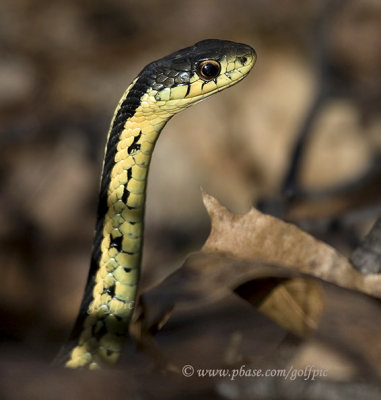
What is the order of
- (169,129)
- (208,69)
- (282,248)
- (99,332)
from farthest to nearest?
1. (169,129)
2. (208,69)
3. (99,332)
4. (282,248)

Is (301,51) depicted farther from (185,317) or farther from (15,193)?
(185,317)

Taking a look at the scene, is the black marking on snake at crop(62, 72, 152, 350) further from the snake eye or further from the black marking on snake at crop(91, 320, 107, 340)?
the snake eye

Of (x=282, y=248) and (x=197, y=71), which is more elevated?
(x=197, y=71)

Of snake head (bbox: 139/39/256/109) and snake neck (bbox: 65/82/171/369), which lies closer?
snake neck (bbox: 65/82/171/369)

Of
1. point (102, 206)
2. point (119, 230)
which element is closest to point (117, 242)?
point (119, 230)

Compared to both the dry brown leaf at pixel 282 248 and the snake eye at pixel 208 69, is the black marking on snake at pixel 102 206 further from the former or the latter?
the dry brown leaf at pixel 282 248

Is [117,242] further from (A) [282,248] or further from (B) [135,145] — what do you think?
(A) [282,248]

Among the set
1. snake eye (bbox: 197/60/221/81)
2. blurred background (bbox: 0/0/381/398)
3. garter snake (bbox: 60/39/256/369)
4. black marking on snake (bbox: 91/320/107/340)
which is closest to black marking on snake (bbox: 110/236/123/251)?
garter snake (bbox: 60/39/256/369)
